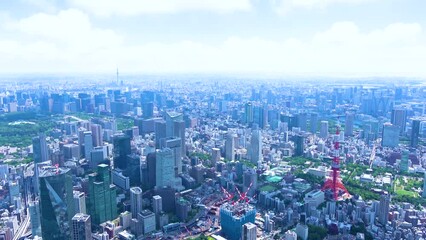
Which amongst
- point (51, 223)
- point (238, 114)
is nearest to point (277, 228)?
point (51, 223)

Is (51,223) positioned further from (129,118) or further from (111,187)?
(129,118)

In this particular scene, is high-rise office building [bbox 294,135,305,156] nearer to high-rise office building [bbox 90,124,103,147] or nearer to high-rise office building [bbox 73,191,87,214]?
high-rise office building [bbox 90,124,103,147]

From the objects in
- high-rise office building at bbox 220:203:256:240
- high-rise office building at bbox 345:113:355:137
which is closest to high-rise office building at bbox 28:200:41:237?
high-rise office building at bbox 220:203:256:240

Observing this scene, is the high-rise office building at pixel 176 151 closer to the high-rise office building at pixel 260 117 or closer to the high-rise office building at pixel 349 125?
the high-rise office building at pixel 260 117

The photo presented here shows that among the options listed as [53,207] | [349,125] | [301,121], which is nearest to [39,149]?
[53,207]

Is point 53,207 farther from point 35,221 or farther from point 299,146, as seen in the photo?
point 299,146
